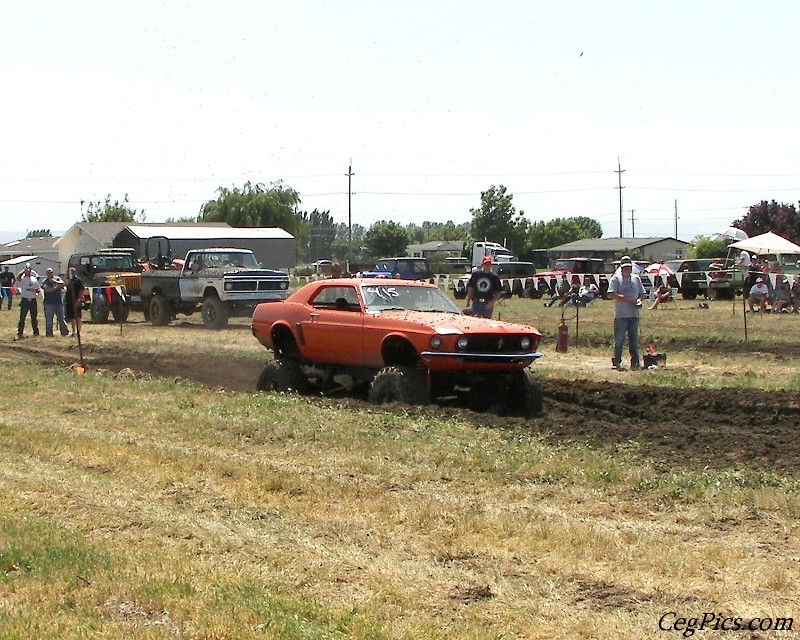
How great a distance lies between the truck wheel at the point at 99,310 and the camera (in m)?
29.7

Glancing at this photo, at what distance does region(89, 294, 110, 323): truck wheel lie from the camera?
1168 inches

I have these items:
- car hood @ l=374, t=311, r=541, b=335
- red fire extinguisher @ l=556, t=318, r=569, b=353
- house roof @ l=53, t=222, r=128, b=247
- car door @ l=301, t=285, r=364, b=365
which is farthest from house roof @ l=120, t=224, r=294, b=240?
car hood @ l=374, t=311, r=541, b=335

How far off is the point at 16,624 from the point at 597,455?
17.3 ft

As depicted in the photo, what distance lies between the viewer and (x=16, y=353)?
2088 cm

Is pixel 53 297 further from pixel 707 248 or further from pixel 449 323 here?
pixel 707 248

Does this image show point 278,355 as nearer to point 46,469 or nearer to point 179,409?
point 179,409

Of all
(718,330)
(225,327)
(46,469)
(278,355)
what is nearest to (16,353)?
(225,327)

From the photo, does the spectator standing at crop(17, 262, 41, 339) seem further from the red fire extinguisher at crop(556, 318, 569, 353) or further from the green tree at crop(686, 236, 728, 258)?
the green tree at crop(686, 236, 728, 258)

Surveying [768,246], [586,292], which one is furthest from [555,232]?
[586,292]

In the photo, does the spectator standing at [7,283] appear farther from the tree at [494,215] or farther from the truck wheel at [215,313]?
the tree at [494,215]

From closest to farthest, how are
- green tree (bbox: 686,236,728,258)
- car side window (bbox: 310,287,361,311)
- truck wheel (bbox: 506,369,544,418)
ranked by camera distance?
truck wheel (bbox: 506,369,544,418), car side window (bbox: 310,287,361,311), green tree (bbox: 686,236,728,258)

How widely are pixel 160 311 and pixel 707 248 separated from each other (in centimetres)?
4044

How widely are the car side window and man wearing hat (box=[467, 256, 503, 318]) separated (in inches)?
135

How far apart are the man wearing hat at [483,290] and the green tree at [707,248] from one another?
43.3 metres
